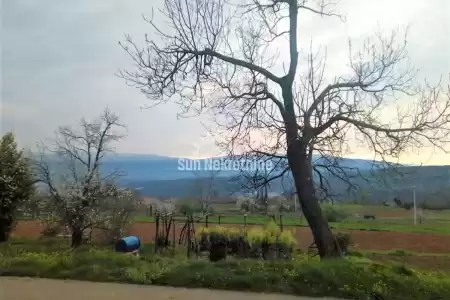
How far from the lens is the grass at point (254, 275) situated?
5.29 meters

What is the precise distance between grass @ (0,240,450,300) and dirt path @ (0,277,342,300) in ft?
0.66

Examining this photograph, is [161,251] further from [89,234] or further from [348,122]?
[348,122]

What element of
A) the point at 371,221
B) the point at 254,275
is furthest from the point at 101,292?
the point at 371,221

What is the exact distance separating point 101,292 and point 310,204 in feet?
13.9

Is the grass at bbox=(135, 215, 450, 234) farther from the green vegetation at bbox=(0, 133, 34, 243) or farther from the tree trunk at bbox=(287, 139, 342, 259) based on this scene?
the green vegetation at bbox=(0, 133, 34, 243)

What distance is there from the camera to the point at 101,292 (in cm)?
550

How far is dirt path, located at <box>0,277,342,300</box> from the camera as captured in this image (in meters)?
5.25

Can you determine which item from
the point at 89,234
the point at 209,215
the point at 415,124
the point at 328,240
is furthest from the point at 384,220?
the point at 89,234

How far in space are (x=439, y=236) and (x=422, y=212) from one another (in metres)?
0.83

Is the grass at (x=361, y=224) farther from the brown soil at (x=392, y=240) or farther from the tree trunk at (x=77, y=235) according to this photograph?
the tree trunk at (x=77, y=235)

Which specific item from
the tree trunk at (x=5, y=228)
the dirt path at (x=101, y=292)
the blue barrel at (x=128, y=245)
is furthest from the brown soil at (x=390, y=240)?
the tree trunk at (x=5, y=228)

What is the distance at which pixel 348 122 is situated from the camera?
8.02 meters

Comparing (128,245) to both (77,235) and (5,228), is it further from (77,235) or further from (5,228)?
(5,228)

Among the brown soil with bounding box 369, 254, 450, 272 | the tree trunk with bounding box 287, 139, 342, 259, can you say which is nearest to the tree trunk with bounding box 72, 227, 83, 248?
the tree trunk with bounding box 287, 139, 342, 259
